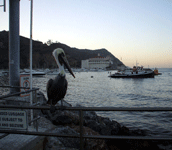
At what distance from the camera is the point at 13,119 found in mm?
2791

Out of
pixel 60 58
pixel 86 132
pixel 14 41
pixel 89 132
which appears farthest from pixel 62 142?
pixel 14 41

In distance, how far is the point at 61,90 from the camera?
2.62 metres

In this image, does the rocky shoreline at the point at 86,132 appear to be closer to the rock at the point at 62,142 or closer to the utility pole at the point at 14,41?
the rock at the point at 62,142

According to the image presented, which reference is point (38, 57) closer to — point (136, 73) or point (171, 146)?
point (136, 73)

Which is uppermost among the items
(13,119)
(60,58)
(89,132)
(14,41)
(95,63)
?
(95,63)

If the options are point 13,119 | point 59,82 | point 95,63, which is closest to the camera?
point 59,82

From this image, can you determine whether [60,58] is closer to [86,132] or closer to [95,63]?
[86,132]

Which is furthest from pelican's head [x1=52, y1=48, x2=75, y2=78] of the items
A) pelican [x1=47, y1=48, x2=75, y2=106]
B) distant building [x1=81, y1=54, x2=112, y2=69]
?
distant building [x1=81, y1=54, x2=112, y2=69]

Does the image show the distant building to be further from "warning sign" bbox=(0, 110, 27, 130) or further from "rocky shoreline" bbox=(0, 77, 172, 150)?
"warning sign" bbox=(0, 110, 27, 130)

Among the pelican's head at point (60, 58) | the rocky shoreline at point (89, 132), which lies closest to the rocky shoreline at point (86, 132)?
the rocky shoreline at point (89, 132)

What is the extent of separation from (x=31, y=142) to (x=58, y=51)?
6.53ft

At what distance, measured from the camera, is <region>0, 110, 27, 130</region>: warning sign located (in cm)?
275

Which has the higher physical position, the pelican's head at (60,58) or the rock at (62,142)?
the pelican's head at (60,58)

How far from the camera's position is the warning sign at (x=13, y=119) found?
2752 millimetres
